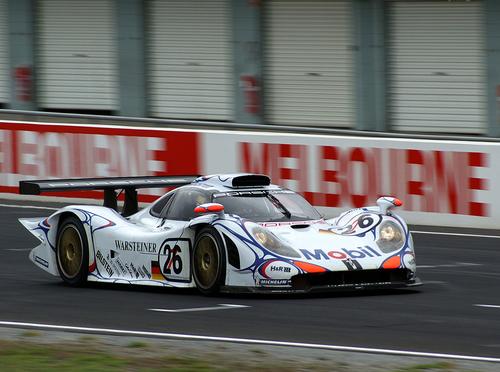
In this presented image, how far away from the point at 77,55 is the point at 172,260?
805 inches

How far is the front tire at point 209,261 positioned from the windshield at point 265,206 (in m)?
0.47

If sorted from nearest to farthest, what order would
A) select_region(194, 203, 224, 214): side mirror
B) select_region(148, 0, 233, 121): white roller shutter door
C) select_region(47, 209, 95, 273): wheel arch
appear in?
select_region(194, 203, 224, 214): side mirror < select_region(47, 209, 95, 273): wheel arch < select_region(148, 0, 233, 121): white roller shutter door

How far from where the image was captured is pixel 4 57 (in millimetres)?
32594

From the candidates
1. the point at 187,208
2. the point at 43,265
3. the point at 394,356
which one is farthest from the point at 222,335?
the point at 43,265

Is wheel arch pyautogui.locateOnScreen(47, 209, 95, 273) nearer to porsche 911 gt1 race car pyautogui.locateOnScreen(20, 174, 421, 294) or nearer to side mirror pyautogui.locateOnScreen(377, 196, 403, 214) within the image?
porsche 911 gt1 race car pyautogui.locateOnScreen(20, 174, 421, 294)

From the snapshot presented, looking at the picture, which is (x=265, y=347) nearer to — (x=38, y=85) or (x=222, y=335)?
(x=222, y=335)

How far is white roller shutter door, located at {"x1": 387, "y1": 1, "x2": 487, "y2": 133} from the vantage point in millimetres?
27062

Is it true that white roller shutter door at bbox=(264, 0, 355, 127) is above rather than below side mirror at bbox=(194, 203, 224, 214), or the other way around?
above

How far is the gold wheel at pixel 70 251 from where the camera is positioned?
13508mm

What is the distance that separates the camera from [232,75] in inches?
1179

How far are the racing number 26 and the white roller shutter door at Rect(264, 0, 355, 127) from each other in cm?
1636

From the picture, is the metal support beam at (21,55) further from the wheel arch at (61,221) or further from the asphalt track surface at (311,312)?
the wheel arch at (61,221)

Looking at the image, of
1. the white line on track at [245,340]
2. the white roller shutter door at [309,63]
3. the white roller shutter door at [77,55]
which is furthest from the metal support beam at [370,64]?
the white line on track at [245,340]

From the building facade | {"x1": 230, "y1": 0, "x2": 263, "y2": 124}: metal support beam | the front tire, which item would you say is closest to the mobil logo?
the front tire
